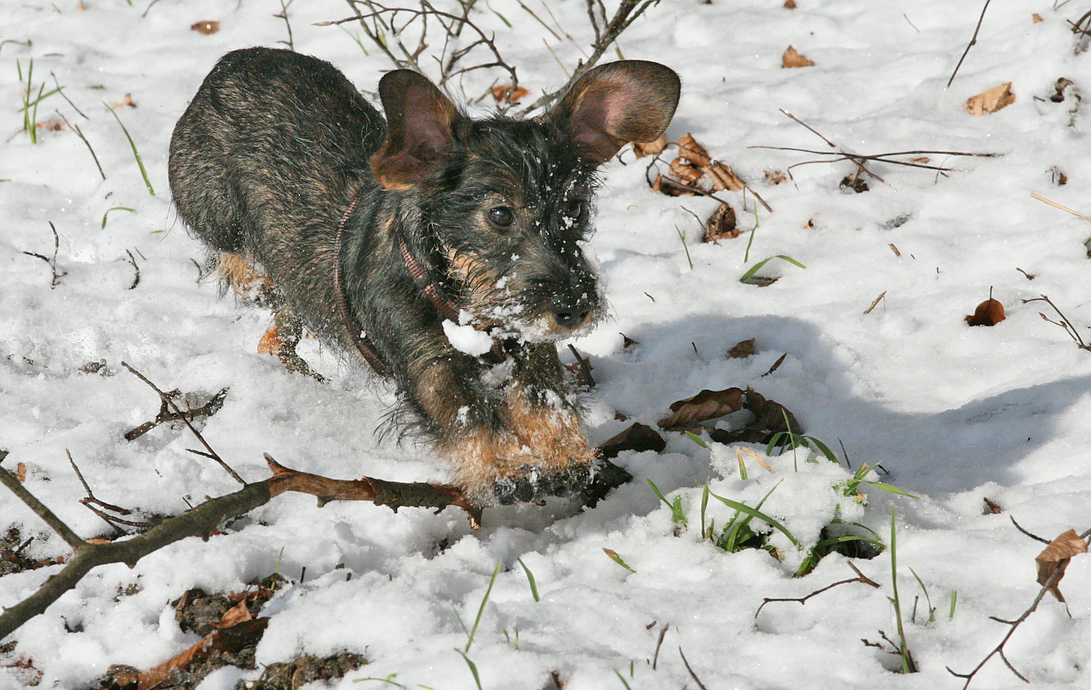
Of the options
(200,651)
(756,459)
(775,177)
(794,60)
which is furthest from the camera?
(794,60)

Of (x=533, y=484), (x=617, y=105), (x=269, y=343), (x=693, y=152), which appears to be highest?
(x=617, y=105)

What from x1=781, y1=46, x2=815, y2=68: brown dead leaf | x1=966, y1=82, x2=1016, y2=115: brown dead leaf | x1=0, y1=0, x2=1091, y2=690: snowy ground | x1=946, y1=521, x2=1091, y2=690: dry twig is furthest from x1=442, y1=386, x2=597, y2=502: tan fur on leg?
x1=781, y1=46, x2=815, y2=68: brown dead leaf

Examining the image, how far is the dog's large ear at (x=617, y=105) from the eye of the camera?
2.51 metres

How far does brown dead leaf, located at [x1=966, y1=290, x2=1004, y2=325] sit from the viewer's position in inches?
124

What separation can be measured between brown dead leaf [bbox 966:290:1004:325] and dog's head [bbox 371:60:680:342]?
148 cm

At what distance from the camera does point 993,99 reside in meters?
4.20

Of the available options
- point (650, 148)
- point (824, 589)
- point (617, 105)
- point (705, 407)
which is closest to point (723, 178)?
point (650, 148)

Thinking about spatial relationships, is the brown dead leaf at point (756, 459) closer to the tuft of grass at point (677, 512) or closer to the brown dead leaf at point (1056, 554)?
the tuft of grass at point (677, 512)

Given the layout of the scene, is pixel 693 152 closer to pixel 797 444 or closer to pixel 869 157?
pixel 869 157

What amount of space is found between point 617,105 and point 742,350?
119 cm

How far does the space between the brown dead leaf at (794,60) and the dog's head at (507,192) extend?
103 inches

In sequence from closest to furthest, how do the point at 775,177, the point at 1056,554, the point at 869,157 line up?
1. the point at 1056,554
2. the point at 869,157
3. the point at 775,177

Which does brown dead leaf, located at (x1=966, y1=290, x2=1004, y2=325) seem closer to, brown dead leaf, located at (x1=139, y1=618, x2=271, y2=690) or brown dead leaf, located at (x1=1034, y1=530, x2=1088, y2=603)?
brown dead leaf, located at (x1=1034, y1=530, x2=1088, y2=603)

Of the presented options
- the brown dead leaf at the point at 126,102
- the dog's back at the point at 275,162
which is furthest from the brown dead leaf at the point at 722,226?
the brown dead leaf at the point at 126,102
